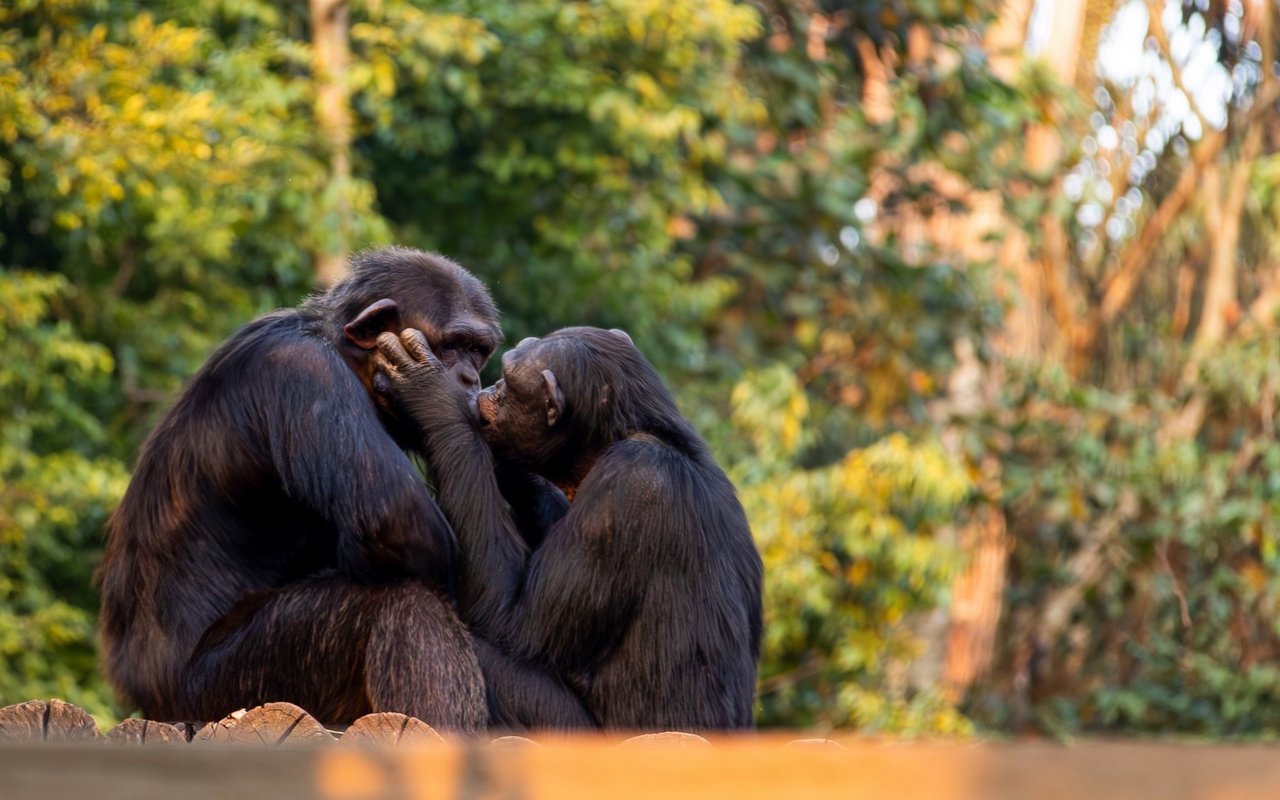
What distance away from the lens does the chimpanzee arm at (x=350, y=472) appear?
3295 millimetres

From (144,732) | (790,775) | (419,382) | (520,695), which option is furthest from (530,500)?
(790,775)

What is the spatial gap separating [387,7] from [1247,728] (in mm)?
7092

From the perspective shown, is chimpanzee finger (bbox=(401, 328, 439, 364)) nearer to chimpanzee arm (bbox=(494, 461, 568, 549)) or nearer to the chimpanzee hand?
the chimpanzee hand

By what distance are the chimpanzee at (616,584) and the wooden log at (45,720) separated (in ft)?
3.08

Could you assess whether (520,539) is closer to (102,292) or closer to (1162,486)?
(102,292)

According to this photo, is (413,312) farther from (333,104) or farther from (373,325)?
(333,104)

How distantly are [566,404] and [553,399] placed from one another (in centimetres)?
5

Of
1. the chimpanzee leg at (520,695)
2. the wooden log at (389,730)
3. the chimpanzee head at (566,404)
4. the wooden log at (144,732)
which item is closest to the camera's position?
the wooden log at (389,730)

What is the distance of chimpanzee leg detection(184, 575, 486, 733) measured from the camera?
3.12 metres

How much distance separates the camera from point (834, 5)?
34.7 feet

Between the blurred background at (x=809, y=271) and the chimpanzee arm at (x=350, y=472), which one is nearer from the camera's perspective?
the chimpanzee arm at (x=350, y=472)

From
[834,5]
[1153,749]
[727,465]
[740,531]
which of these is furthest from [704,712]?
[834,5]

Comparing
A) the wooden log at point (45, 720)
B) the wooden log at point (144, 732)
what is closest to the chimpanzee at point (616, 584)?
the wooden log at point (144, 732)

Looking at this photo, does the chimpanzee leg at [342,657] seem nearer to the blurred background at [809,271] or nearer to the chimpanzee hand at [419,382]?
the chimpanzee hand at [419,382]
